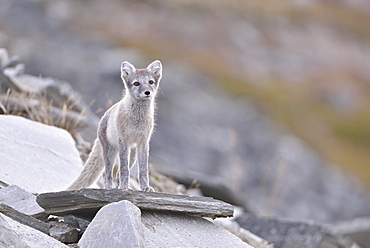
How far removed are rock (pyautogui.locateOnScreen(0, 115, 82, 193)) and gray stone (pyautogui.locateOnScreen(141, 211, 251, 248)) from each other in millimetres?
1937

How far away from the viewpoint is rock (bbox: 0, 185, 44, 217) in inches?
286

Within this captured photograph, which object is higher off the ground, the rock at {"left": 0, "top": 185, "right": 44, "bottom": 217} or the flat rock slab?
the flat rock slab

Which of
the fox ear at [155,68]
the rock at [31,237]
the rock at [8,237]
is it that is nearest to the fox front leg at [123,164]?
the fox ear at [155,68]

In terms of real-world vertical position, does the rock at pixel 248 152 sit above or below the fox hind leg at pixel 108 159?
below

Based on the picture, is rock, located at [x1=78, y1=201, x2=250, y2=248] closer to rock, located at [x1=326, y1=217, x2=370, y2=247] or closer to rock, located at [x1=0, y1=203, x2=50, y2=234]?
rock, located at [x1=0, y1=203, x2=50, y2=234]

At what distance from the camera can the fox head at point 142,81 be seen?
8.01 metres

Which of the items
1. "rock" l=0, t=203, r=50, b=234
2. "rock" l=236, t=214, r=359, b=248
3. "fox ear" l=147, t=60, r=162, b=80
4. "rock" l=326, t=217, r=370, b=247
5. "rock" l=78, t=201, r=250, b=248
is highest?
"fox ear" l=147, t=60, r=162, b=80

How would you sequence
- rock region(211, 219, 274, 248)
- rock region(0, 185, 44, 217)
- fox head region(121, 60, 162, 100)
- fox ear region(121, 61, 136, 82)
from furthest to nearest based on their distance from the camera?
rock region(211, 219, 274, 248) → fox ear region(121, 61, 136, 82) → fox head region(121, 60, 162, 100) → rock region(0, 185, 44, 217)

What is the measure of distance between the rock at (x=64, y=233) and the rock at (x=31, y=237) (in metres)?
0.37

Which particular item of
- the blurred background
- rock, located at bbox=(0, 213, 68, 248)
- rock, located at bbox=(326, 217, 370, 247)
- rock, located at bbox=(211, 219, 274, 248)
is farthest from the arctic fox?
rock, located at bbox=(326, 217, 370, 247)

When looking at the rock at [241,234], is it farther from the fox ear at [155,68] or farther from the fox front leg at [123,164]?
the fox ear at [155,68]

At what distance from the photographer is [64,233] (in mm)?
6844

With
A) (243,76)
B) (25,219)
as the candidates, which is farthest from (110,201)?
(243,76)

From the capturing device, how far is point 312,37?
5900 centimetres
